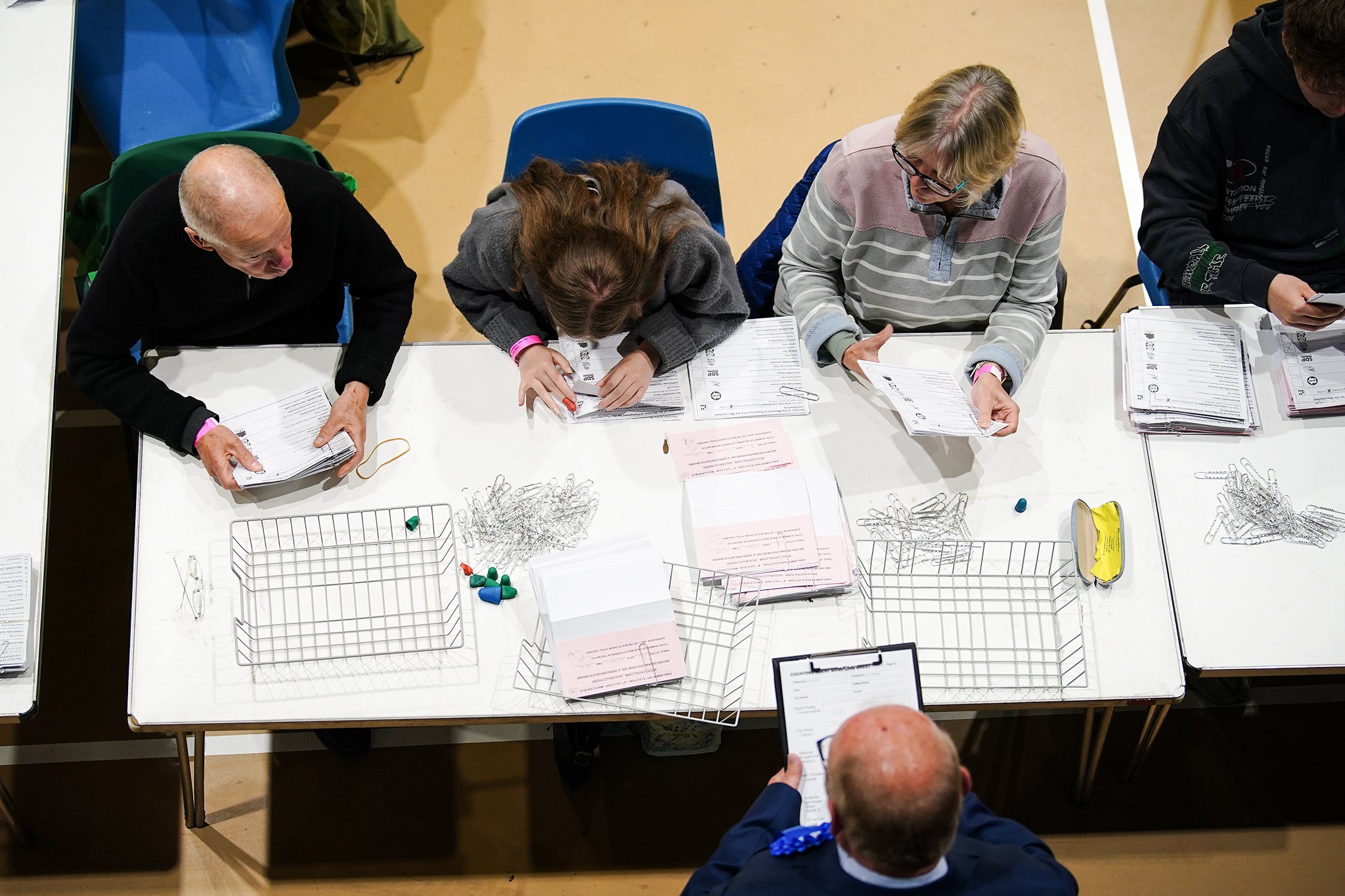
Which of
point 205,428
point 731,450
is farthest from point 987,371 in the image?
point 205,428

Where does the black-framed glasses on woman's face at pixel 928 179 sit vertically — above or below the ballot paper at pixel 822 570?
above

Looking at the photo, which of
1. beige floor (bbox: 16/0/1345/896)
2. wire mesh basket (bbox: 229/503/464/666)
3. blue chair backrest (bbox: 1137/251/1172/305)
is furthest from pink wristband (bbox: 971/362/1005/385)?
beige floor (bbox: 16/0/1345/896)

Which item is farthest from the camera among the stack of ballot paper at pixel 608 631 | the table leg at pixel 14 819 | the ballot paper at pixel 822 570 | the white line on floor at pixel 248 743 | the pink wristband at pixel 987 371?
the white line on floor at pixel 248 743

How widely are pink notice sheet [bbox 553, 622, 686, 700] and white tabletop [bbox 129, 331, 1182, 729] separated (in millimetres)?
66

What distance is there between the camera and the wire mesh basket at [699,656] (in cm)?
214

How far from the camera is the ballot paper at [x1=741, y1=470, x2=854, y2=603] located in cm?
223

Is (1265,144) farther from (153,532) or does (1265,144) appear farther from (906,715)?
(153,532)

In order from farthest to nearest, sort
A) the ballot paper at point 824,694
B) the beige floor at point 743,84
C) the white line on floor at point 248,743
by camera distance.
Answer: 1. the beige floor at point 743,84
2. the white line on floor at point 248,743
3. the ballot paper at point 824,694

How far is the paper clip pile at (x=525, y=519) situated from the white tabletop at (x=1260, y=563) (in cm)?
136

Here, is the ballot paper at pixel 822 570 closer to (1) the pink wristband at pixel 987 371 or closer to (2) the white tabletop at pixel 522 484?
(2) the white tabletop at pixel 522 484

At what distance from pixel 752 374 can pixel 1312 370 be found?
1392 mm

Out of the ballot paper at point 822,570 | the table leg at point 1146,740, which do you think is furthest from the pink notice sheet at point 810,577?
the table leg at point 1146,740

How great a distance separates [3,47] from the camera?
9.29 feet

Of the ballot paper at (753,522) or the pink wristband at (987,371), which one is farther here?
the pink wristband at (987,371)
